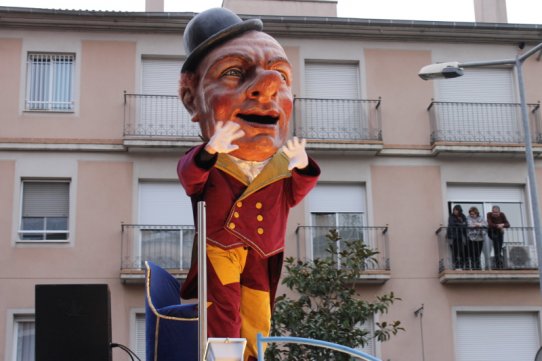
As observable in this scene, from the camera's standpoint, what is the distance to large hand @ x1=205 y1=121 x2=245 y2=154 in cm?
787

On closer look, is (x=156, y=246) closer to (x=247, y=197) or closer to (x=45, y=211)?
(x=45, y=211)

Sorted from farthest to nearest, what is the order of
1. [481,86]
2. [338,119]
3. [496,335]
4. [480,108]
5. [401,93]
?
1. [481,86]
2. [480,108]
3. [401,93]
4. [338,119]
5. [496,335]

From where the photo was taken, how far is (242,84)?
8312mm

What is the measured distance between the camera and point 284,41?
79.7ft

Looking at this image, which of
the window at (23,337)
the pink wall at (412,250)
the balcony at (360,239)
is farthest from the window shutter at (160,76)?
the window at (23,337)

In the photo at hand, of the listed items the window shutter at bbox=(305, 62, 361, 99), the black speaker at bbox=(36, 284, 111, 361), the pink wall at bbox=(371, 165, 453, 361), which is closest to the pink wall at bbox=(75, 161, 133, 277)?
the window shutter at bbox=(305, 62, 361, 99)

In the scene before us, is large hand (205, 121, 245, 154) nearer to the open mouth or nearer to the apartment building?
the open mouth

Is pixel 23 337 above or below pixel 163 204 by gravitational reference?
below

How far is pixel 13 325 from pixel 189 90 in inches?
565

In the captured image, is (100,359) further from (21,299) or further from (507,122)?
(507,122)

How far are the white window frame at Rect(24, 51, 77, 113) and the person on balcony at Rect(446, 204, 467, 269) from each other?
9.11 m

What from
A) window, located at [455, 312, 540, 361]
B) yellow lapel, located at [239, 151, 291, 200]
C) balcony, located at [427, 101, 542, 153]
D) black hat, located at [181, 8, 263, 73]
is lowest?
window, located at [455, 312, 540, 361]

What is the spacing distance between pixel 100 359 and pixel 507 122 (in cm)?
1773

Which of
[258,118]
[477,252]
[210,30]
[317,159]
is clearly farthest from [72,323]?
[477,252]
